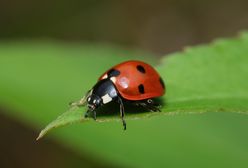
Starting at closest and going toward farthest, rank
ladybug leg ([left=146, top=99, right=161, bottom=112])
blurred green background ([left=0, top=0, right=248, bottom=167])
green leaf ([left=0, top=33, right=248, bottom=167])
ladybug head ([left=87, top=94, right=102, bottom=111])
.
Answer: ladybug leg ([left=146, top=99, right=161, bottom=112]), green leaf ([left=0, top=33, right=248, bottom=167]), ladybug head ([left=87, top=94, right=102, bottom=111]), blurred green background ([left=0, top=0, right=248, bottom=167])

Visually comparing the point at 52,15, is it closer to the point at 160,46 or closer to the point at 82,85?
the point at 160,46

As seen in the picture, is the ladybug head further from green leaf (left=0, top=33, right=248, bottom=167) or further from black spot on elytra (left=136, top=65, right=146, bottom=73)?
black spot on elytra (left=136, top=65, right=146, bottom=73)

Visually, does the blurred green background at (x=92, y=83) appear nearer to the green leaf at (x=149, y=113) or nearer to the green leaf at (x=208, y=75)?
the green leaf at (x=149, y=113)

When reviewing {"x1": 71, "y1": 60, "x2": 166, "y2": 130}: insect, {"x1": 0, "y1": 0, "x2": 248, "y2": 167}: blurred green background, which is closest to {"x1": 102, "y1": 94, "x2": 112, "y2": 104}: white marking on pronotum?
{"x1": 71, "y1": 60, "x2": 166, "y2": 130}: insect

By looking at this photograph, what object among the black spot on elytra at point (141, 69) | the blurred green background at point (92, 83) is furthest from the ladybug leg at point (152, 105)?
the blurred green background at point (92, 83)

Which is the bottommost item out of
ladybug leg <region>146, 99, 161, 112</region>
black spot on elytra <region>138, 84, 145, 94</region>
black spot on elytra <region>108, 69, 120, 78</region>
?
ladybug leg <region>146, 99, 161, 112</region>

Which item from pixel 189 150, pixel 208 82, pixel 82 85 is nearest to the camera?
pixel 208 82

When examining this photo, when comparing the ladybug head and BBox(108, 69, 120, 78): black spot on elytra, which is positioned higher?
BBox(108, 69, 120, 78): black spot on elytra

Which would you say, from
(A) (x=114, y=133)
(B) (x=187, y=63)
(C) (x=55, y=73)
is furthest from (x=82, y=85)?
(B) (x=187, y=63)
